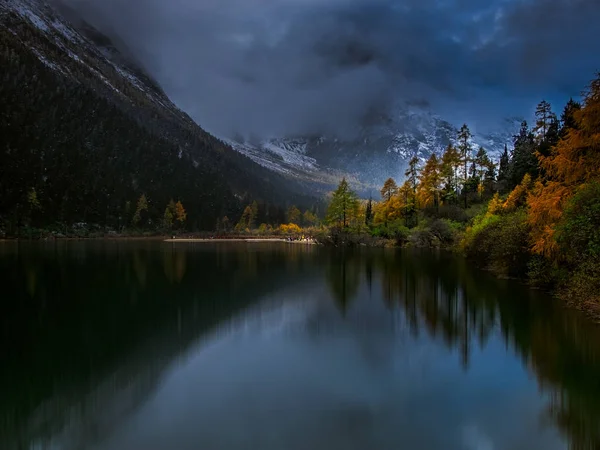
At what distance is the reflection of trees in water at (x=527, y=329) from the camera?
9086 millimetres

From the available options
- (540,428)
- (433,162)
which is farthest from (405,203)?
(540,428)

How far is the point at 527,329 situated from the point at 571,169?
9.04 meters

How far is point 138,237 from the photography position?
125 m

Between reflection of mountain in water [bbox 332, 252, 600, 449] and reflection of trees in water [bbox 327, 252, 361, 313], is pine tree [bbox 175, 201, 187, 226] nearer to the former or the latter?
reflection of trees in water [bbox 327, 252, 361, 313]

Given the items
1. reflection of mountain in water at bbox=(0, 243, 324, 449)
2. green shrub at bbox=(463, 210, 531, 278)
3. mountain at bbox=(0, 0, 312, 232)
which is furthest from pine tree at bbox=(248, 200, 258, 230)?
reflection of mountain in water at bbox=(0, 243, 324, 449)

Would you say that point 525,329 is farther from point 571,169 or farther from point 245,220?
point 245,220

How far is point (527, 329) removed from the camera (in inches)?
611

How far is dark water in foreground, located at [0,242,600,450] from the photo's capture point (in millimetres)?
8102

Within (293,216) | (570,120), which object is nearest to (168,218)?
(293,216)

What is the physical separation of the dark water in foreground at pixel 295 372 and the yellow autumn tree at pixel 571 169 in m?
3.26

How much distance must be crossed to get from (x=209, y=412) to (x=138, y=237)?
406ft

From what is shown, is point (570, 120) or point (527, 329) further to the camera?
point (570, 120)

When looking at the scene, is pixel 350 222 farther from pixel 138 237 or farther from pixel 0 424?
pixel 0 424

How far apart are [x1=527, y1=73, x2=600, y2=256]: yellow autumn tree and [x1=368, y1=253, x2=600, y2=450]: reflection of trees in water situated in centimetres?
317
